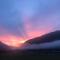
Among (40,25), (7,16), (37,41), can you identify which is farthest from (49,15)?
(7,16)

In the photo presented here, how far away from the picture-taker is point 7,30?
7.46 feet

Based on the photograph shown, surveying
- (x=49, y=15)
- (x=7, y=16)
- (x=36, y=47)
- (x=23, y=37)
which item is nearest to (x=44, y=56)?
(x=36, y=47)

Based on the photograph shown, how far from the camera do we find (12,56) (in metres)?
2.29

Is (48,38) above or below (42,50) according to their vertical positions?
above

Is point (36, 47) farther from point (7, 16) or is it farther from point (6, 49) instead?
point (7, 16)

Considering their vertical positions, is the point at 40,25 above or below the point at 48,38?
above

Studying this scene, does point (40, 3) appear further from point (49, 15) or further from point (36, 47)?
point (36, 47)

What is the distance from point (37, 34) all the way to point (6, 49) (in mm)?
371

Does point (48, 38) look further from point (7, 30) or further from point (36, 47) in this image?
point (7, 30)

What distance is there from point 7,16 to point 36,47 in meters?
0.47

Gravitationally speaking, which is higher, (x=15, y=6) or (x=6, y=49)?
(x=15, y=6)

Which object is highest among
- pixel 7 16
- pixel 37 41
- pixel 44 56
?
pixel 7 16

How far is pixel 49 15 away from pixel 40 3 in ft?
0.54

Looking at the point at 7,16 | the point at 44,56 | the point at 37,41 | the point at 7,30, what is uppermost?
the point at 7,16
